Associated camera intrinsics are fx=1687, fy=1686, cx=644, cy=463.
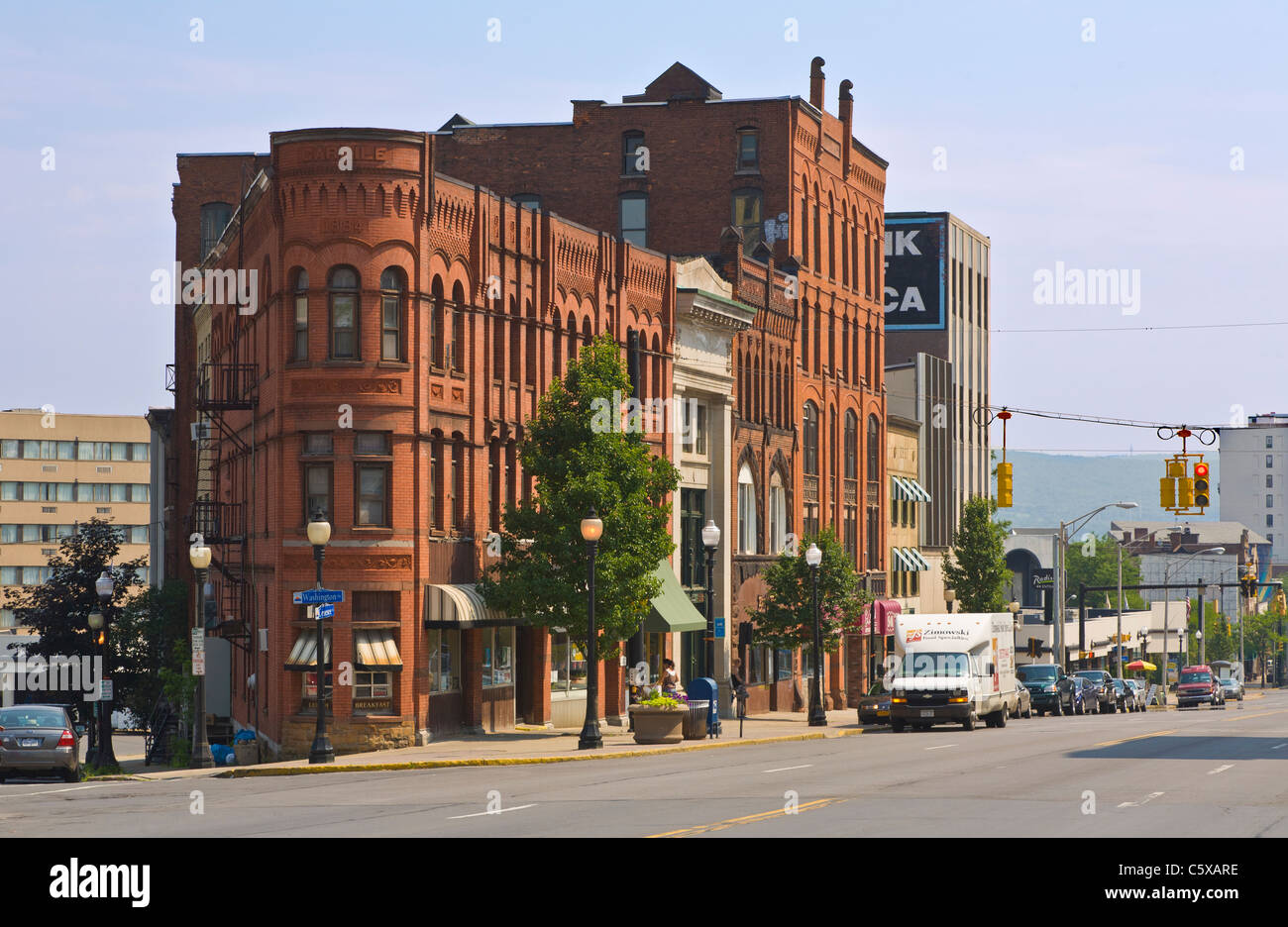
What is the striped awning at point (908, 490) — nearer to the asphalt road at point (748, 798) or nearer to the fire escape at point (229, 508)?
the fire escape at point (229, 508)

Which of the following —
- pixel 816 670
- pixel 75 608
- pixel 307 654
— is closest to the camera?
pixel 307 654

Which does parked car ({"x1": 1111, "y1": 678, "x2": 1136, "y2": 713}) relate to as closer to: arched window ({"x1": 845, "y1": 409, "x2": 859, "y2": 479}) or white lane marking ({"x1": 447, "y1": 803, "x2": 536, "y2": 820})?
arched window ({"x1": 845, "y1": 409, "x2": 859, "y2": 479})

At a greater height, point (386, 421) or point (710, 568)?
point (386, 421)

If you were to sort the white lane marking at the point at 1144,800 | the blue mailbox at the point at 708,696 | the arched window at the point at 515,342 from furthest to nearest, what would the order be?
the arched window at the point at 515,342 → the blue mailbox at the point at 708,696 → the white lane marking at the point at 1144,800

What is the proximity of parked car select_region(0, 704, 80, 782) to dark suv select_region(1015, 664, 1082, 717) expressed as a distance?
1445 inches

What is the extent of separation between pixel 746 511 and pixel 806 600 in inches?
197

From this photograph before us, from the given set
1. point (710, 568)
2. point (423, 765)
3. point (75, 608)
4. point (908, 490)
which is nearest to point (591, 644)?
point (423, 765)

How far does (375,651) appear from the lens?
120 feet

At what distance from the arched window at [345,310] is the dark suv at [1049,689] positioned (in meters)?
30.7

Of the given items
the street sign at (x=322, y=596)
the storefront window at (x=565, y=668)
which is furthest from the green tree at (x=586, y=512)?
the street sign at (x=322, y=596)

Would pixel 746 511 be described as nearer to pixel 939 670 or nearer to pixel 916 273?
pixel 939 670

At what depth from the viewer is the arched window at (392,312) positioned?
37.3 m

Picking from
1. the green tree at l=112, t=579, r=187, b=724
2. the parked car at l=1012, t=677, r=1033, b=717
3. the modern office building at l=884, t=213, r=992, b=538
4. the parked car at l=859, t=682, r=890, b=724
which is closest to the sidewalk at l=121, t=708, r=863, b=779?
the parked car at l=859, t=682, r=890, b=724
